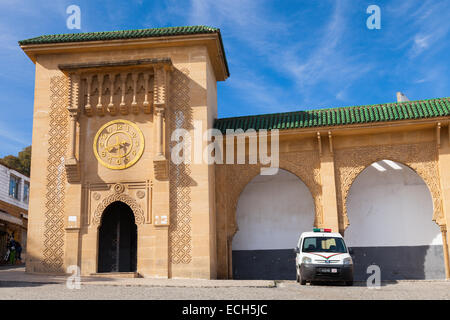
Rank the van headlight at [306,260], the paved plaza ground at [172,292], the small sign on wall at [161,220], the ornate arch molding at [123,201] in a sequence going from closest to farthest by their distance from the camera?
1. the paved plaza ground at [172,292]
2. the van headlight at [306,260]
3. the small sign on wall at [161,220]
4. the ornate arch molding at [123,201]

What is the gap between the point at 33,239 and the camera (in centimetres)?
1511

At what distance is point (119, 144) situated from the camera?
50.9 ft

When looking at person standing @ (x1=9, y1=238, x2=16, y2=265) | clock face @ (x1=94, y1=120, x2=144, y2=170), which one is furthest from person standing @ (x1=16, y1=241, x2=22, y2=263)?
clock face @ (x1=94, y1=120, x2=144, y2=170)

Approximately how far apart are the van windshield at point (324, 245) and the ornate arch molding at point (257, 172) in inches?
99.6

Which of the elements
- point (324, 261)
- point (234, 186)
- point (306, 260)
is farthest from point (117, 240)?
point (324, 261)

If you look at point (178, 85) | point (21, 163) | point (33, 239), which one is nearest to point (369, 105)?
point (178, 85)

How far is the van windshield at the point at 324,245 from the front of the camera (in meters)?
13.0

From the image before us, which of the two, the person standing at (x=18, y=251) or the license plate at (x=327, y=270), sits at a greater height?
the person standing at (x=18, y=251)

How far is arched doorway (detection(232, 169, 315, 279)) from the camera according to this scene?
1786 cm

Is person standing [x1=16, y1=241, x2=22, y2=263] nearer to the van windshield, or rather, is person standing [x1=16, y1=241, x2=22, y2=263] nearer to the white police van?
the white police van

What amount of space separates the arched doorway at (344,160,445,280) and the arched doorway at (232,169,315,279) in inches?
69.8

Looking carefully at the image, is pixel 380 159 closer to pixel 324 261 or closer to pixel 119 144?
pixel 324 261

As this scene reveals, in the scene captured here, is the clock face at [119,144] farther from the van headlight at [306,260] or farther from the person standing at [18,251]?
the person standing at [18,251]

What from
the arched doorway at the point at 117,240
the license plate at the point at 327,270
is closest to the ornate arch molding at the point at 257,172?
the arched doorway at the point at 117,240
